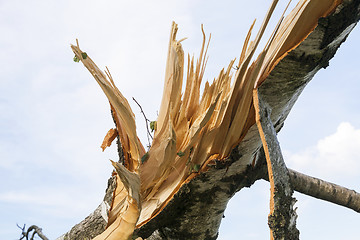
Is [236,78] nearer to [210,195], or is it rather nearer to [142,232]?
[210,195]

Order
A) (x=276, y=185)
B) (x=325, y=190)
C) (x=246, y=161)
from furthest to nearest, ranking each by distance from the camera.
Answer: (x=325, y=190), (x=246, y=161), (x=276, y=185)

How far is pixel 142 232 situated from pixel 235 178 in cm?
53

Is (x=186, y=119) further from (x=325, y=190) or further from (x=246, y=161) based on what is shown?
(x=325, y=190)

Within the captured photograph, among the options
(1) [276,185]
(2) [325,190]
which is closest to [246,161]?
(1) [276,185]

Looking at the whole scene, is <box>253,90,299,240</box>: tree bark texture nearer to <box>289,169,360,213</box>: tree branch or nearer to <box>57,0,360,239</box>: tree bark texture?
<box>57,0,360,239</box>: tree bark texture

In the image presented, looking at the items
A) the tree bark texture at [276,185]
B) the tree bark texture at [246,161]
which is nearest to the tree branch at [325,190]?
the tree bark texture at [246,161]

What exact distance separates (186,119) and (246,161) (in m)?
0.36

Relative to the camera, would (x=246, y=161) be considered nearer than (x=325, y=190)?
Yes

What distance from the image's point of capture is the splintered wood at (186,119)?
168cm

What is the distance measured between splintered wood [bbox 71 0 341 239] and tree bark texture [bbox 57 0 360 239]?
4 cm

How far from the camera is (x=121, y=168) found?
1.58 metres

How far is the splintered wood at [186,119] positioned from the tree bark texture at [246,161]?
0.04m

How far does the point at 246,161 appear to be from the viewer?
189 cm

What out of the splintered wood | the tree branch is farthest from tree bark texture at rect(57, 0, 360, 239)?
the tree branch
